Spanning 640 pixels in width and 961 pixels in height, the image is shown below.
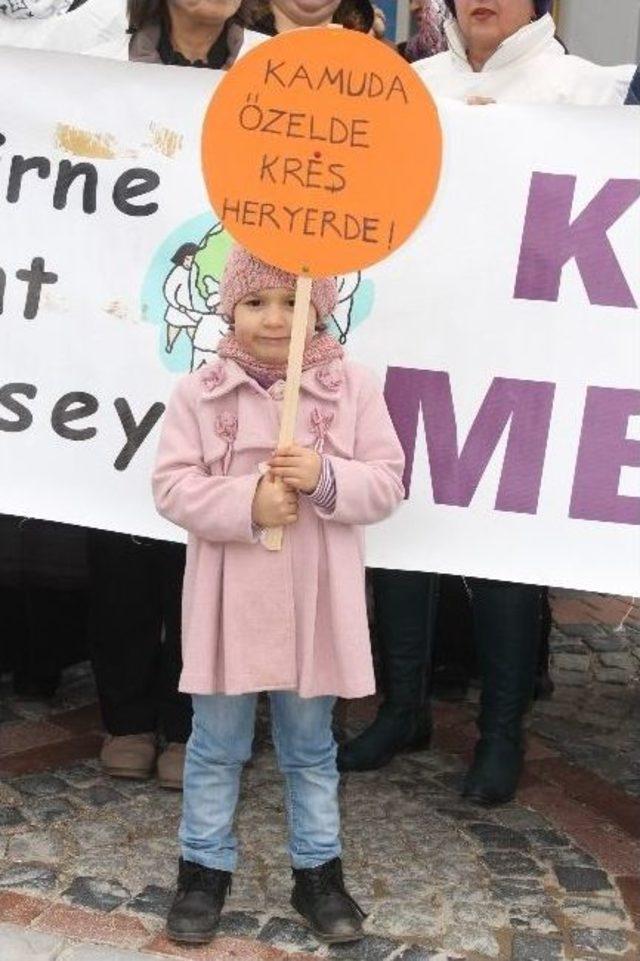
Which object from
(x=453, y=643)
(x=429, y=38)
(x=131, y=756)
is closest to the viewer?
(x=131, y=756)

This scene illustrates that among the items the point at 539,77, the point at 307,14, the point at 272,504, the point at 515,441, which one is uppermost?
the point at 307,14

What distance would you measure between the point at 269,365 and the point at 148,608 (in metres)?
1.01

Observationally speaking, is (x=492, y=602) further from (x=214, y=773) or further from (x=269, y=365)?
(x=269, y=365)

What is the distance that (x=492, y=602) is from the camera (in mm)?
3535

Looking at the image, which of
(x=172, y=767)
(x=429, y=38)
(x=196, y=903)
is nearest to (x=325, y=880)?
(x=196, y=903)

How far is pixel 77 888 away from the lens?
3.12m

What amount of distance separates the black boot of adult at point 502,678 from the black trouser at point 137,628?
71 centimetres

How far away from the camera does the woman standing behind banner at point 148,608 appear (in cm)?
348

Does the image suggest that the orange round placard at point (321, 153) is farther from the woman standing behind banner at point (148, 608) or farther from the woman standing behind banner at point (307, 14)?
the woman standing behind banner at point (307, 14)

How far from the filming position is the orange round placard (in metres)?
2.68

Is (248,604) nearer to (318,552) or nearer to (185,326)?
(318,552)

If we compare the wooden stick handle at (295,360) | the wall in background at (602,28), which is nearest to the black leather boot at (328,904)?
the wooden stick handle at (295,360)

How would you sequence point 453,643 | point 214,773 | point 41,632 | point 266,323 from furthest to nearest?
1. point 453,643
2. point 41,632
3. point 214,773
4. point 266,323

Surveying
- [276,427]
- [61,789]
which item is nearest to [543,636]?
[61,789]
